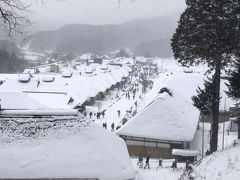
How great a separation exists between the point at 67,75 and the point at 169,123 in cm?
3808

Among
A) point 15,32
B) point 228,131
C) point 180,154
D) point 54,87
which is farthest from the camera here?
point 54,87

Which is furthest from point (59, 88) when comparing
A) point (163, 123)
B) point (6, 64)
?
point (6, 64)

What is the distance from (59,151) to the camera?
14102 millimetres

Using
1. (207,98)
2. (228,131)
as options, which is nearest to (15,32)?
(207,98)

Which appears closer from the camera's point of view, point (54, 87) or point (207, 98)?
point (207, 98)

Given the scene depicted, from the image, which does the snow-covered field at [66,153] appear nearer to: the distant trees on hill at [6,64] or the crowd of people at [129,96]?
the crowd of people at [129,96]

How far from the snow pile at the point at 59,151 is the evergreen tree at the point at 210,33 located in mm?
5320

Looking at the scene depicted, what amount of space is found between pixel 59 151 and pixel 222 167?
223 inches

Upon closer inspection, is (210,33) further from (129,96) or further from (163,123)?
(129,96)

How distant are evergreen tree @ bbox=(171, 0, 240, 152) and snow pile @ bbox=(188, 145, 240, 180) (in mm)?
4140

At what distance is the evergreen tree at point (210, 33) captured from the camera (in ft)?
52.9

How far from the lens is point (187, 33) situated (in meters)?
17.0

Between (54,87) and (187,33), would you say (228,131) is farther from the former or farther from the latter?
(54,87)

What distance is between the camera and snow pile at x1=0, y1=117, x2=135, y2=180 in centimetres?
1365
